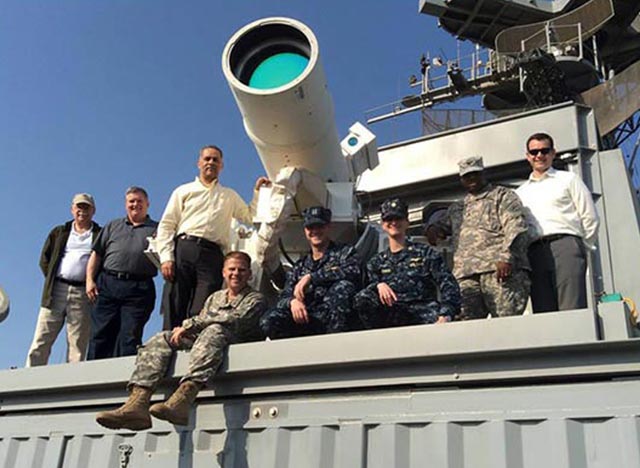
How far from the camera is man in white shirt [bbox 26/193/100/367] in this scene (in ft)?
17.6

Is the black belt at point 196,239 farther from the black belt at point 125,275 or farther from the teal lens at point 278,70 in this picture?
the teal lens at point 278,70

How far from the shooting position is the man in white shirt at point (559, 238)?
366cm

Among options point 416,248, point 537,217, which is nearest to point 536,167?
point 537,217

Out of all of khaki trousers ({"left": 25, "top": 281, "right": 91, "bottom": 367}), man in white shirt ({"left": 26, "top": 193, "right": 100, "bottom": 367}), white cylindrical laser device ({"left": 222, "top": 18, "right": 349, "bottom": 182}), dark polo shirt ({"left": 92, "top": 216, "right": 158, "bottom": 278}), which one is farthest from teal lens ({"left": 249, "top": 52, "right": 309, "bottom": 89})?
khaki trousers ({"left": 25, "top": 281, "right": 91, "bottom": 367})

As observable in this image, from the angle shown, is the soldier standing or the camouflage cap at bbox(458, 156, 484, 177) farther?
the camouflage cap at bbox(458, 156, 484, 177)

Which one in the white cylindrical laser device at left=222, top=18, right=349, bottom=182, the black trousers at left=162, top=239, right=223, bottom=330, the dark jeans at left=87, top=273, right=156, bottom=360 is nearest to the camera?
the white cylindrical laser device at left=222, top=18, right=349, bottom=182

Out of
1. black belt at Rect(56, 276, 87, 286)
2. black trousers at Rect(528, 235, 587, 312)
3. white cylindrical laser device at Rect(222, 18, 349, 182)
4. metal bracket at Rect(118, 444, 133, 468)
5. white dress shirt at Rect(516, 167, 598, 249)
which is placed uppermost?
white cylindrical laser device at Rect(222, 18, 349, 182)

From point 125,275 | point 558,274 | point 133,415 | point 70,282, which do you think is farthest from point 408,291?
point 70,282

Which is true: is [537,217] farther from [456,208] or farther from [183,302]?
[183,302]

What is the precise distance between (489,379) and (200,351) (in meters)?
1.49

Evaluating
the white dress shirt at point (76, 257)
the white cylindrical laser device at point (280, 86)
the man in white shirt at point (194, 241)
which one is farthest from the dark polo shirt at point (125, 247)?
the white cylindrical laser device at point (280, 86)

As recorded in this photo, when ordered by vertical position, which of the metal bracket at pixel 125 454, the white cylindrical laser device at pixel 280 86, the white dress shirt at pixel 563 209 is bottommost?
the metal bracket at pixel 125 454

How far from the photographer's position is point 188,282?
4.71m

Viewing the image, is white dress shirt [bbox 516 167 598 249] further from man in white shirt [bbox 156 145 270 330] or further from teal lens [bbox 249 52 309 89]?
man in white shirt [bbox 156 145 270 330]
